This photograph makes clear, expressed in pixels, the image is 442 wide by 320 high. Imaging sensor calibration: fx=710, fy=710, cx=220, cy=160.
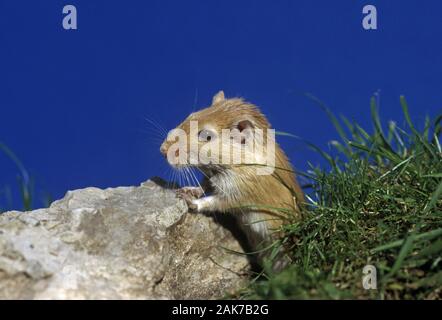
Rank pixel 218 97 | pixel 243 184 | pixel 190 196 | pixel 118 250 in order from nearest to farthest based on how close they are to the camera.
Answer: pixel 118 250 → pixel 243 184 → pixel 190 196 → pixel 218 97

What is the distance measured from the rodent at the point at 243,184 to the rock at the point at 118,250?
18 centimetres

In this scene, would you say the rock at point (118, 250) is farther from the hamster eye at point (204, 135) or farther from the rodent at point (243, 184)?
the hamster eye at point (204, 135)

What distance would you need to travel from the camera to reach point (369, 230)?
409 cm

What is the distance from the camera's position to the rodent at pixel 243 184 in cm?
462

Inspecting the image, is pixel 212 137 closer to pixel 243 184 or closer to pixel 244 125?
pixel 244 125

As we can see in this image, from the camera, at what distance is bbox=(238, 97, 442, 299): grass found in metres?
3.39

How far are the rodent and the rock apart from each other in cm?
18

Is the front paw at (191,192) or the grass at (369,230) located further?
the front paw at (191,192)

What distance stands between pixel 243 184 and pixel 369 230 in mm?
942

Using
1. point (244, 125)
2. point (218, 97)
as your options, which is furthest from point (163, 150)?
point (218, 97)

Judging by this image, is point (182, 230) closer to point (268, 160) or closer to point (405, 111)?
point (268, 160)

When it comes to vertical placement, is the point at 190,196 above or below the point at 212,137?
below

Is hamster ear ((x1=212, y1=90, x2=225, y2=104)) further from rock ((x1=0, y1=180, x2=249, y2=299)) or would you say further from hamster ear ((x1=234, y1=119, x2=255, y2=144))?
rock ((x1=0, y1=180, x2=249, y2=299))

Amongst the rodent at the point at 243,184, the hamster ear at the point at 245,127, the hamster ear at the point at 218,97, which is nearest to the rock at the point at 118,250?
the rodent at the point at 243,184
